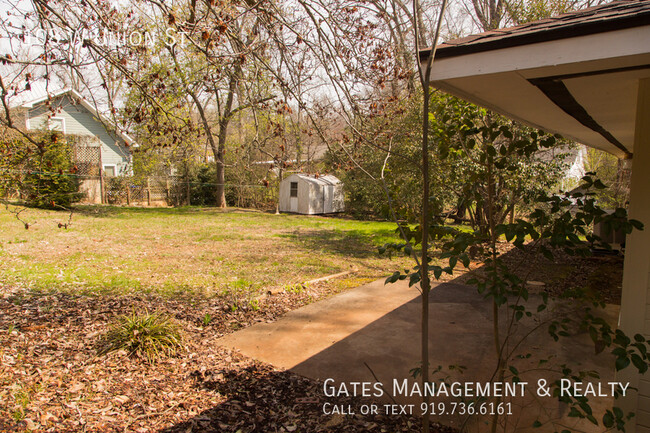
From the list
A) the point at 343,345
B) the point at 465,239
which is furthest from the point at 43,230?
the point at 465,239

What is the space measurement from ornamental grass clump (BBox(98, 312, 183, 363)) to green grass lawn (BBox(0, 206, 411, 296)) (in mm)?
1757

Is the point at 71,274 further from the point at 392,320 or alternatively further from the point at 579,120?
the point at 579,120

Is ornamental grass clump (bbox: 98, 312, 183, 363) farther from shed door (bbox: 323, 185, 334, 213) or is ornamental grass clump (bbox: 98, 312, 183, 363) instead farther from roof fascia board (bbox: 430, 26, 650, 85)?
shed door (bbox: 323, 185, 334, 213)

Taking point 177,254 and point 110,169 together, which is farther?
point 110,169

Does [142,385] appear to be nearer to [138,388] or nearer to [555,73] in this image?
[138,388]

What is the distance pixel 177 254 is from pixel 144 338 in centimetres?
459

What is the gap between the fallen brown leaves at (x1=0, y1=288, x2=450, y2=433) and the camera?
263 cm

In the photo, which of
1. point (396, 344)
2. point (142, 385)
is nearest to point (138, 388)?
point (142, 385)

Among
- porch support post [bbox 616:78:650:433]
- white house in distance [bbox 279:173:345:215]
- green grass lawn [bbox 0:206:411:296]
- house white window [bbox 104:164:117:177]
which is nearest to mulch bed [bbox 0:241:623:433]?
porch support post [bbox 616:78:650:433]

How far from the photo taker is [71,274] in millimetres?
6078

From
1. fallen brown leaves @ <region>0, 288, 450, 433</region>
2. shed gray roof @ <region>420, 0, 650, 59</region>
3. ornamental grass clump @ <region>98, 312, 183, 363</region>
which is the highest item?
shed gray roof @ <region>420, 0, 650, 59</region>

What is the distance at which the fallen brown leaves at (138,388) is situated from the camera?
263 centimetres

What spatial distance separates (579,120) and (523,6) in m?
6.05

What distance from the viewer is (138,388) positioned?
3070 millimetres
